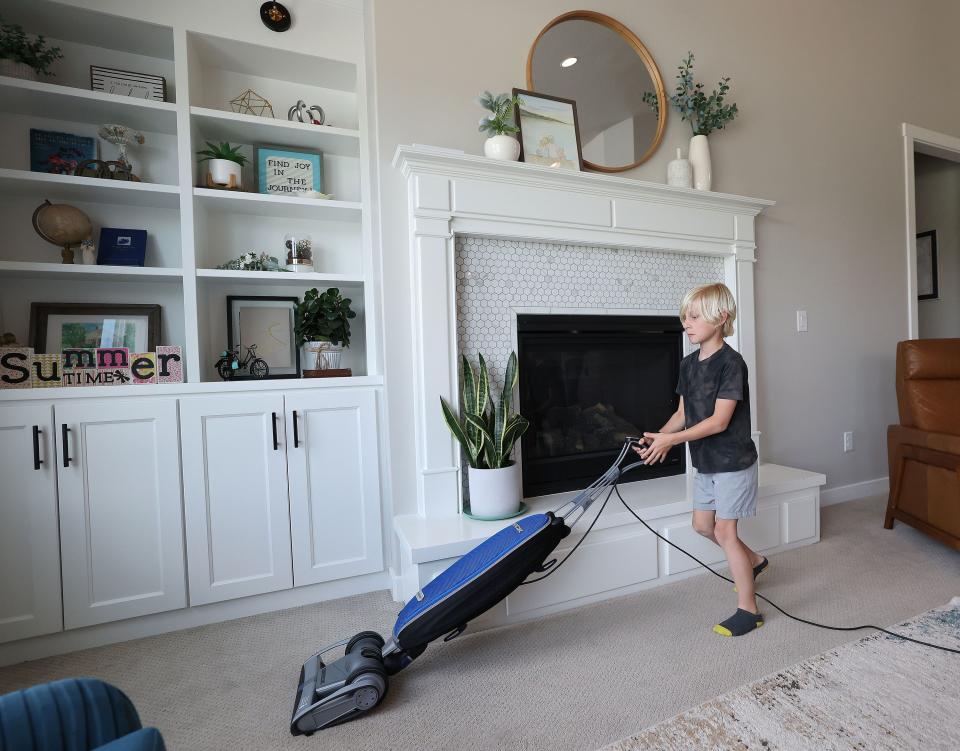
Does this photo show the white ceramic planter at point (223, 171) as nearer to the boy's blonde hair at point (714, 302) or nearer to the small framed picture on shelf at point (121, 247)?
the small framed picture on shelf at point (121, 247)

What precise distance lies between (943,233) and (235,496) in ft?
17.0

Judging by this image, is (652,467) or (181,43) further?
(652,467)

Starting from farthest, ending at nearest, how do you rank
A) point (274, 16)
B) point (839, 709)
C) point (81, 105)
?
point (274, 16)
point (81, 105)
point (839, 709)

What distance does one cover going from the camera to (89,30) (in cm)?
189

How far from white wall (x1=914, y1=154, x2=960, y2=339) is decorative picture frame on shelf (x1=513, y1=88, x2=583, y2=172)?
3476 mm

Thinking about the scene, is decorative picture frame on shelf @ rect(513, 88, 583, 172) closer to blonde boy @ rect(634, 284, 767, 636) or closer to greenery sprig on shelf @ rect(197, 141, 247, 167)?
blonde boy @ rect(634, 284, 767, 636)

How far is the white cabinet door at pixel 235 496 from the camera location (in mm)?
1815

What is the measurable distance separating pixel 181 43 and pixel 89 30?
0.35m

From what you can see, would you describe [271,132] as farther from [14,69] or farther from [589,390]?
[589,390]

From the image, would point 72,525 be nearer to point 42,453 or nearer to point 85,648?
point 42,453

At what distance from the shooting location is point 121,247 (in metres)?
1.95

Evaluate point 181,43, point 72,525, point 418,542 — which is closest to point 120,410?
point 72,525

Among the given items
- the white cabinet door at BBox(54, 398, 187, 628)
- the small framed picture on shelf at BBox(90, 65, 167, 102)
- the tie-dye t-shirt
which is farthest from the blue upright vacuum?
the small framed picture on shelf at BBox(90, 65, 167, 102)

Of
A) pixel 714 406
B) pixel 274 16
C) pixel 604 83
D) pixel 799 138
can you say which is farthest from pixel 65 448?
pixel 799 138
